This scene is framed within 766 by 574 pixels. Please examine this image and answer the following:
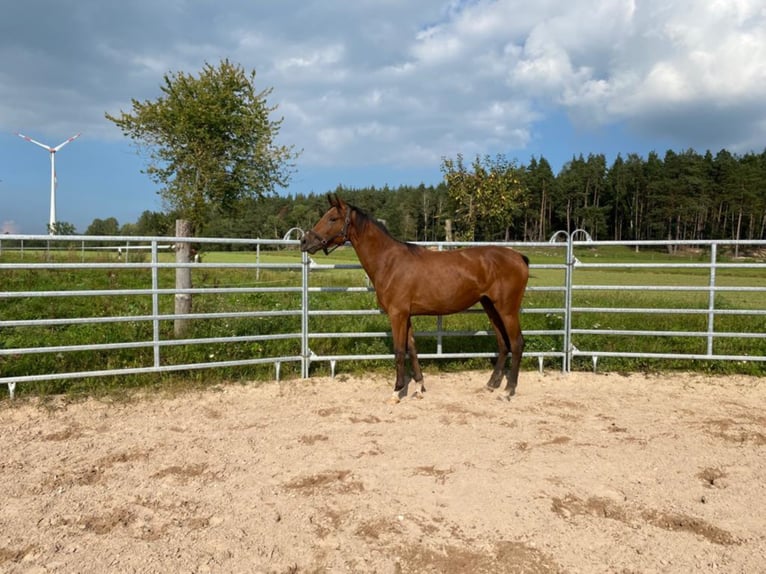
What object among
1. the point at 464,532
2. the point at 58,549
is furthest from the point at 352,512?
the point at 58,549

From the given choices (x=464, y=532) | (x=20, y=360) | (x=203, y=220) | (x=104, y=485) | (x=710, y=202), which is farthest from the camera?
(x=710, y=202)

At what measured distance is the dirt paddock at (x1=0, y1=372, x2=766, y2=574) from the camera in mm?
2432

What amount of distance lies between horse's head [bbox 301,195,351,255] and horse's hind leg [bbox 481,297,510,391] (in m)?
1.74

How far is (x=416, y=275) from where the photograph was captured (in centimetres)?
500

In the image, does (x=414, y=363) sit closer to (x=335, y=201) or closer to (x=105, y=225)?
(x=335, y=201)

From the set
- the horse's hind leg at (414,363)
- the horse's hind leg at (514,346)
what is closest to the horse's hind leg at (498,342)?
the horse's hind leg at (514,346)

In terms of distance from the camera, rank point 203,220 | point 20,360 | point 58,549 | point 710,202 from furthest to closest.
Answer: point 710,202 < point 203,220 < point 20,360 < point 58,549

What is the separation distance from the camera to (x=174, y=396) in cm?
491

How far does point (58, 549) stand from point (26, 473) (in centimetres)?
114

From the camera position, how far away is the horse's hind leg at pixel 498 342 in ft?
17.6

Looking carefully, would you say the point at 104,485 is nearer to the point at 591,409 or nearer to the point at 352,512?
the point at 352,512

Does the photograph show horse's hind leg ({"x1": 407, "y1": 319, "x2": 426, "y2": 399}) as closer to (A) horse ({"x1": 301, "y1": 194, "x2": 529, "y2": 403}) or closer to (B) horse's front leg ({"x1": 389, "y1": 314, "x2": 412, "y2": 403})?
(A) horse ({"x1": 301, "y1": 194, "x2": 529, "y2": 403})

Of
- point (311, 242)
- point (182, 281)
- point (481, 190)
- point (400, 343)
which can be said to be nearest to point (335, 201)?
point (311, 242)

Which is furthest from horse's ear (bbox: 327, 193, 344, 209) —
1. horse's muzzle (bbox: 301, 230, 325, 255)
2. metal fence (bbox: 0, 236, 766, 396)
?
metal fence (bbox: 0, 236, 766, 396)
